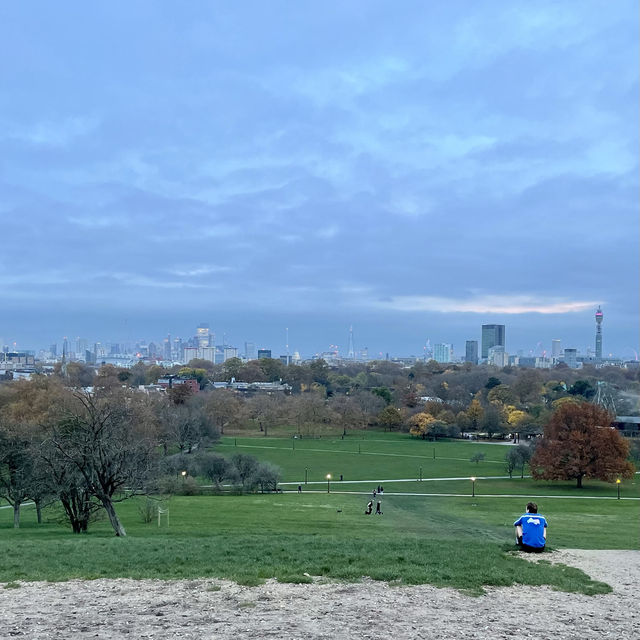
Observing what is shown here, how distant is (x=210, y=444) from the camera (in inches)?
2534

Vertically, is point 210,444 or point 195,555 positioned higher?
point 195,555

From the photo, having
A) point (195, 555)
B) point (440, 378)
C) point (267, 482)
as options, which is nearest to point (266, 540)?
point (195, 555)

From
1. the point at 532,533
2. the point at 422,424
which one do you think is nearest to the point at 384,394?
the point at 422,424

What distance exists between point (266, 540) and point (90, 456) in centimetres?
773

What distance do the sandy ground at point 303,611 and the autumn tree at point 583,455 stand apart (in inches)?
1423

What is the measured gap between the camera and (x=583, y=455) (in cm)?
4359

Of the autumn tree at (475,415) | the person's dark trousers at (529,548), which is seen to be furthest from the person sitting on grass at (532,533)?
the autumn tree at (475,415)

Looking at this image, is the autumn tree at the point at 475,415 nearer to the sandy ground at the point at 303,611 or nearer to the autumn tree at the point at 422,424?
the autumn tree at the point at 422,424

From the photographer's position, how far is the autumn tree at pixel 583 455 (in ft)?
142

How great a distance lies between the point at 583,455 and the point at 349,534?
30.2 metres

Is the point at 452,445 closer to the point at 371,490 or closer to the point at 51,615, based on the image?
the point at 371,490

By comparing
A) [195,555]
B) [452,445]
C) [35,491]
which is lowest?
[452,445]

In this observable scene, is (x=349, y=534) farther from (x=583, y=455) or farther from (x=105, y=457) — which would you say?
(x=583, y=455)

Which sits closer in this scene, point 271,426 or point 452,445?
point 452,445
